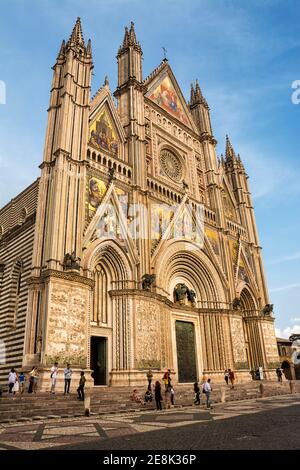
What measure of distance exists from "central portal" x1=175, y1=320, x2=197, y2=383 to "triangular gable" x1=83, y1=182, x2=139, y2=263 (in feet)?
22.6

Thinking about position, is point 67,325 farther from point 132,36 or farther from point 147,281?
point 132,36

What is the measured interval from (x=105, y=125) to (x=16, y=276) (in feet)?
37.6

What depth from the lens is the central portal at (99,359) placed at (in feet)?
64.5

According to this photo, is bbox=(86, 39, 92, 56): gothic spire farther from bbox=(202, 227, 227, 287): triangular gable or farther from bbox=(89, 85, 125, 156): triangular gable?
bbox=(202, 227, 227, 287): triangular gable

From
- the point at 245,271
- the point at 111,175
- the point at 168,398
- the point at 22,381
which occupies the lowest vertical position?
the point at 168,398

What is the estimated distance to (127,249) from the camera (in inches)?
857

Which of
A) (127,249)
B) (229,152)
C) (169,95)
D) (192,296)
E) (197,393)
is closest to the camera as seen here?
(197,393)

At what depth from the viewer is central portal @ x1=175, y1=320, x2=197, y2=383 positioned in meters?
24.4

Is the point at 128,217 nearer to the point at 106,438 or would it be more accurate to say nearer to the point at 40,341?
the point at 40,341

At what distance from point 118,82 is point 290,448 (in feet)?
93.8

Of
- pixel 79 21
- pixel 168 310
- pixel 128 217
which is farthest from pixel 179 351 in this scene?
pixel 79 21

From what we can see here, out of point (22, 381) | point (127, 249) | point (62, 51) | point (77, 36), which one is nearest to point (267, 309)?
point (127, 249)

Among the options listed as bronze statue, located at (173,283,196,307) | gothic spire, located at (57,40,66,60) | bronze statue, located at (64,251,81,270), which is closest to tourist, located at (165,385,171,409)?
bronze statue, located at (64,251,81,270)

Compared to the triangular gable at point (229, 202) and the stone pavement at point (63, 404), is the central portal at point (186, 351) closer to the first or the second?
the stone pavement at point (63, 404)
